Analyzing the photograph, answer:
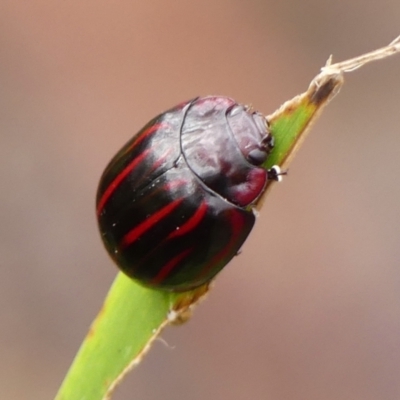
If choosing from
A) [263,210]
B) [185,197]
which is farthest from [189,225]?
[263,210]

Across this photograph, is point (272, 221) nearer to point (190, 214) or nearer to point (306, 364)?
point (306, 364)

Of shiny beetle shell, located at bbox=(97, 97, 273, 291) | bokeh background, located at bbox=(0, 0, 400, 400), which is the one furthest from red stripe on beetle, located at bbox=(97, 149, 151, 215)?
bokeh background, located at bbox=(0, 0, 400, 400)

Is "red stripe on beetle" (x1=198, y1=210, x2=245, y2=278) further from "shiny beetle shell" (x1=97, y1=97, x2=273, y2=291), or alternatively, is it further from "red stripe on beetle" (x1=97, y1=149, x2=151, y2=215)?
"red stripe on beetle" (x1=97, y1=149, x2=151, y2=215)

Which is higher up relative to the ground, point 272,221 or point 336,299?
point 272,221

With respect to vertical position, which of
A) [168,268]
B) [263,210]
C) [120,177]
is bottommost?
[168,268]

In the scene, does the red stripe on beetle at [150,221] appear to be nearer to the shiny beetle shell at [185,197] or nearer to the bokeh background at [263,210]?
the shiny beetle shell at [185,197]

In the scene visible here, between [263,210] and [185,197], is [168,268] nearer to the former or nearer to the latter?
[185,197]

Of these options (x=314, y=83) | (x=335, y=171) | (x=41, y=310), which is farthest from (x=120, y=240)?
(x=335, y=171)
